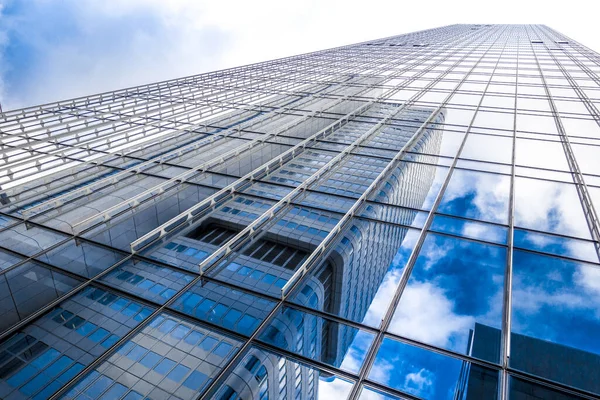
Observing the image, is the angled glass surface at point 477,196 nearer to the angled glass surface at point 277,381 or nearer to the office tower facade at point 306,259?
the office tower facade at point 306,259

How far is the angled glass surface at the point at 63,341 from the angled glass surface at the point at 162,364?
1.40 feet

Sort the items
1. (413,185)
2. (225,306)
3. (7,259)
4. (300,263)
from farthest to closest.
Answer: (413,185)
(7,259)
(300,263)
(225,306)

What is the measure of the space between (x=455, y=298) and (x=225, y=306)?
5.08m

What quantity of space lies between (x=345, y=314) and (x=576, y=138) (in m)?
16.5

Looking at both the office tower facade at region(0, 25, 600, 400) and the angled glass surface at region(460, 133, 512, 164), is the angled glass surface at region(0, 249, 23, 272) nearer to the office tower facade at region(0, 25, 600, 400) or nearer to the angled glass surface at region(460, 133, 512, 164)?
the office tower facade at region(0, 25, 600, 400)

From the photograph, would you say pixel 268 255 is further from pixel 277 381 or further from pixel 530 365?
pixel 530 365

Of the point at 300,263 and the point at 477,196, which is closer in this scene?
the point at 300,263

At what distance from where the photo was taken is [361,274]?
9.98 metres

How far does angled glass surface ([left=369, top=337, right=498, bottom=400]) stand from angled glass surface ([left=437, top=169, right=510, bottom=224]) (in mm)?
5981

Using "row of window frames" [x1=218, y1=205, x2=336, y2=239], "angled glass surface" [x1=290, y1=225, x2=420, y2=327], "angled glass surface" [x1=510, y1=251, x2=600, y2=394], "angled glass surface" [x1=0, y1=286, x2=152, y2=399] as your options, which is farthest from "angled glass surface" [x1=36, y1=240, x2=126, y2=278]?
"angled glass surface" [x1=510, y1=251, x2=600, y2=394]

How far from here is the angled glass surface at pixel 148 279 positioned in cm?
892

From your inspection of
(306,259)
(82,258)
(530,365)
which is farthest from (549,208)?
(82,258)

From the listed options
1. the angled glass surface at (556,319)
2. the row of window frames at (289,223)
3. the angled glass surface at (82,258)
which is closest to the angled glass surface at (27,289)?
the angled glass surface at (82,258)

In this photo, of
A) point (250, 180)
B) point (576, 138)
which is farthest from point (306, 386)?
point (576, 138)
